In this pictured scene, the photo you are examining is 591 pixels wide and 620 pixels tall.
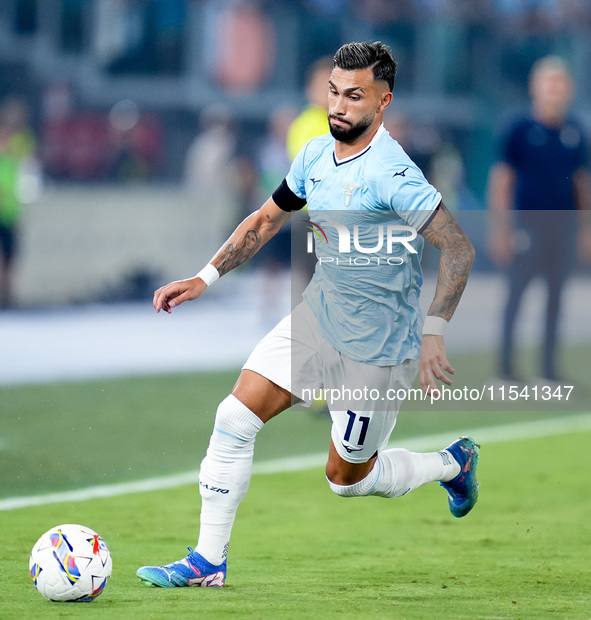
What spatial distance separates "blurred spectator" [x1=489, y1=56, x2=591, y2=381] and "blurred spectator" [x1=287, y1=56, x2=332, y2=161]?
1810mm

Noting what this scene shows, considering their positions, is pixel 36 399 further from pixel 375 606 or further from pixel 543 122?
pixel 375 606

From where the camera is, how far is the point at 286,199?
215 inches

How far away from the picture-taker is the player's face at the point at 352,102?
497 centimetres

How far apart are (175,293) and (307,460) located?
11.4ft

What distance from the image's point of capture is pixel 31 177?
17625 mm

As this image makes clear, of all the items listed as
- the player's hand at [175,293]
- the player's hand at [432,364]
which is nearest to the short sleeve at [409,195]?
the player's hand at [432,364]

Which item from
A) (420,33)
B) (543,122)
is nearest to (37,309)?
(543,122)

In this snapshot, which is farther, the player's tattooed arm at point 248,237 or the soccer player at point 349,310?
the player's tattooed arm at point 248,237

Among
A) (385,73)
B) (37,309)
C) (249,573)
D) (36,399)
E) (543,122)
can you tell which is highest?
(385,73)

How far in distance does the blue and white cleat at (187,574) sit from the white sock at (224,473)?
31mm

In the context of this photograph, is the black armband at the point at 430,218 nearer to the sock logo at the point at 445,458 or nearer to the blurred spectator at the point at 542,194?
the sock logo at the point at 445,458

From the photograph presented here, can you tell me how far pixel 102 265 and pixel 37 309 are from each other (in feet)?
5.15

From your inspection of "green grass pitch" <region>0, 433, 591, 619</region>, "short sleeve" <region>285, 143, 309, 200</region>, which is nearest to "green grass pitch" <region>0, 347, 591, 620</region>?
"green grass pitch" <region>0, 433, 591, 619</region>

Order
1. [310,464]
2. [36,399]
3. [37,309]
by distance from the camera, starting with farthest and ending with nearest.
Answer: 1. [37,309]
2. [36,399]
3. [310,464]
